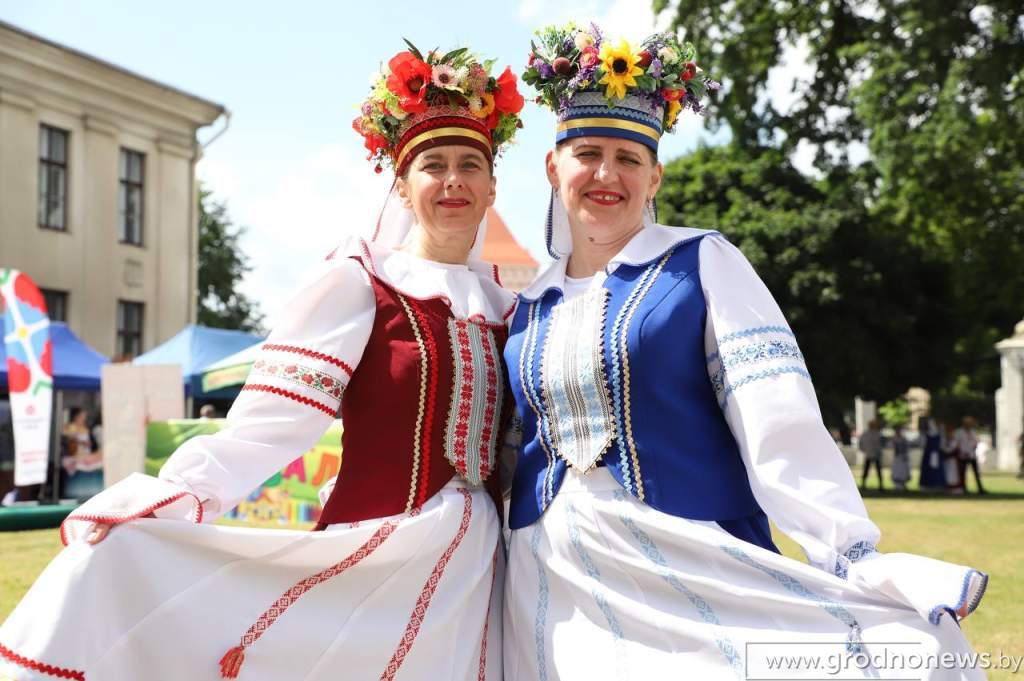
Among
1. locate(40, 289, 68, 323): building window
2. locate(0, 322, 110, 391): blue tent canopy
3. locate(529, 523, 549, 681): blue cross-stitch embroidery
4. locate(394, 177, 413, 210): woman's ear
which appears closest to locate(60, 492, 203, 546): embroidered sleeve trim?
locate(529, 523, 549, 681): blue cross-stitch embroidery

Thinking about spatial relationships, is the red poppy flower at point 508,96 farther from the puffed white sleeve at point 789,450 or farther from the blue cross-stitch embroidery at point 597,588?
the blue cross-stitch embroidery at point 597,588

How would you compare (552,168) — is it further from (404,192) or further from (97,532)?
(97,532)

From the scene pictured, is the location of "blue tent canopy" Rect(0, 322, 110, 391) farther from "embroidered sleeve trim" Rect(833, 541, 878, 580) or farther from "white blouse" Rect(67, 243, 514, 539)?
"embroidered sleeve trim" Rect(833, 541, 878, 580)

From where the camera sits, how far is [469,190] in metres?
3.02

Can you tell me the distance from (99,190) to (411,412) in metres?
20.0

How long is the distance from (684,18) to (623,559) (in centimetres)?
1387

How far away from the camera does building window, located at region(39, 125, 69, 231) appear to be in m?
19.9

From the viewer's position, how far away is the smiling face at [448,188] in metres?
3.00

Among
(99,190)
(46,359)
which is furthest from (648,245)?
(99,190)

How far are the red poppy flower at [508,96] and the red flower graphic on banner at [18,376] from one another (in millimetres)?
9537

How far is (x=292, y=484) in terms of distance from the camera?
10516mm

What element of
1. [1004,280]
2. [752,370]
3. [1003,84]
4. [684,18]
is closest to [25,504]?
[684,18]

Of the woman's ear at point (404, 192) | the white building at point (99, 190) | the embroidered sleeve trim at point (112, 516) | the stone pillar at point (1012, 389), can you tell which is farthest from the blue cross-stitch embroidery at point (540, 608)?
the stone pillar at point (1012, 389)

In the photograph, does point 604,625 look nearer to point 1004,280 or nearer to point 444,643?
point 444,643
